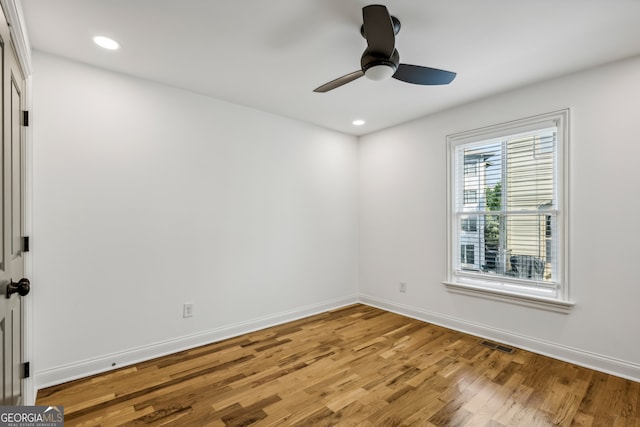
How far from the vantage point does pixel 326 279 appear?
4.26 meters

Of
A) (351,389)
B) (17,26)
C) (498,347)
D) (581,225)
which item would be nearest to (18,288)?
(17,26)

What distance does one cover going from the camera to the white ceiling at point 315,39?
6.11 feet

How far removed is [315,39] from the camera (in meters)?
2.19

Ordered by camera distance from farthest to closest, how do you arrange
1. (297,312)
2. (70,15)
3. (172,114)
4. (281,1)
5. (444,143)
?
(297,312)
(444,143)
(172,114)
(70,15)
(281,1)

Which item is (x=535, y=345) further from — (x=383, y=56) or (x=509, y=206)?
(x=383, y=56)

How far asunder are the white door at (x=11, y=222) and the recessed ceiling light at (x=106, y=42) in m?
0.55

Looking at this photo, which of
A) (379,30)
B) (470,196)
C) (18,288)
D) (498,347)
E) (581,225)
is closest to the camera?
(18,288)

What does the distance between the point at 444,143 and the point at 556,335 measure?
7.31 ft

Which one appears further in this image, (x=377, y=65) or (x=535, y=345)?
(x=535, y=345)

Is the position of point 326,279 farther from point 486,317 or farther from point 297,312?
point 486,317

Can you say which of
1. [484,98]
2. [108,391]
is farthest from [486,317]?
[108,391]

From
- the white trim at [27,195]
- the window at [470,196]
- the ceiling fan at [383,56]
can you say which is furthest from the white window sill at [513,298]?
the white trim at [27,195]

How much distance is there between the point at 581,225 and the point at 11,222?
3.99 m

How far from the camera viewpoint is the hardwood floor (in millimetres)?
1959
